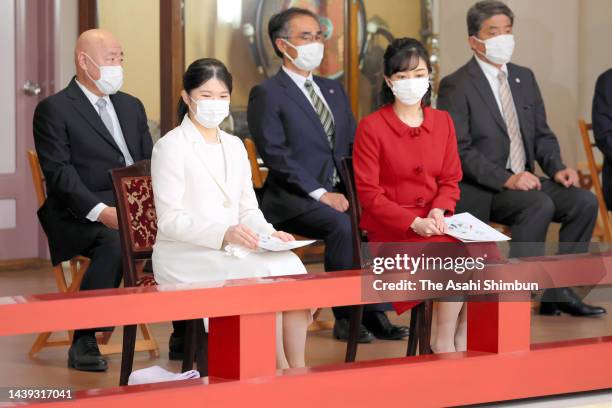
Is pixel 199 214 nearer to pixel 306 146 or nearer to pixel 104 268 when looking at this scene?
pixel 104 268

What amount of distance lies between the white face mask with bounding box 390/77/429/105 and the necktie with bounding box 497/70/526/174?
138 centimetres

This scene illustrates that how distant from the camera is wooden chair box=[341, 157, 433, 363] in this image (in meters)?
4.35

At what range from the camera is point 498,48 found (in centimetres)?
571

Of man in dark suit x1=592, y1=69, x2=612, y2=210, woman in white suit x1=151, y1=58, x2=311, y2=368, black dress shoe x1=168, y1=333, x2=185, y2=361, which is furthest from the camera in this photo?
man in dark suit x1=592, y1=69, x2=612, y2=210

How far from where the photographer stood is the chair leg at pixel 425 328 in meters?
4.32

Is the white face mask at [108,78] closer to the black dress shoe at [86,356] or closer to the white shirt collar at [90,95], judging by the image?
the white shirt collar at [90,95]

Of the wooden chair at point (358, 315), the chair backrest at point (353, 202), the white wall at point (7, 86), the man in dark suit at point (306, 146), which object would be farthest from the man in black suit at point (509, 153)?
the white wall at point (7, 86)

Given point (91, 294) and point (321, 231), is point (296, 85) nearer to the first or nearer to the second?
point (321, 231)

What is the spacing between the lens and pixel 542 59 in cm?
746

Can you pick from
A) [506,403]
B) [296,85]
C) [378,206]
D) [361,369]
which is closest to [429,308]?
[378,206]

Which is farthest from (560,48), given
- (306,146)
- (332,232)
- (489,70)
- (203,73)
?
(203,73)

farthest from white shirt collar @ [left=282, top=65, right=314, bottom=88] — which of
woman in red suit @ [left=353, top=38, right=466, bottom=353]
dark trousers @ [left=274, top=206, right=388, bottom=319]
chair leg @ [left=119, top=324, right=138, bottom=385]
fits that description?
chair leg @ [left=119, top=324, right=138, bottom=385]

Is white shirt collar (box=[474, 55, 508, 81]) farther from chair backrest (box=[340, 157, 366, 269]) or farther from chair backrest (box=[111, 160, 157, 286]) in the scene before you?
chair backrest (box=[111, 160, 157, 286])

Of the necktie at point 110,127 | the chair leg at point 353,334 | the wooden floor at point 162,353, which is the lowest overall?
the wooden floor at point 162,353
